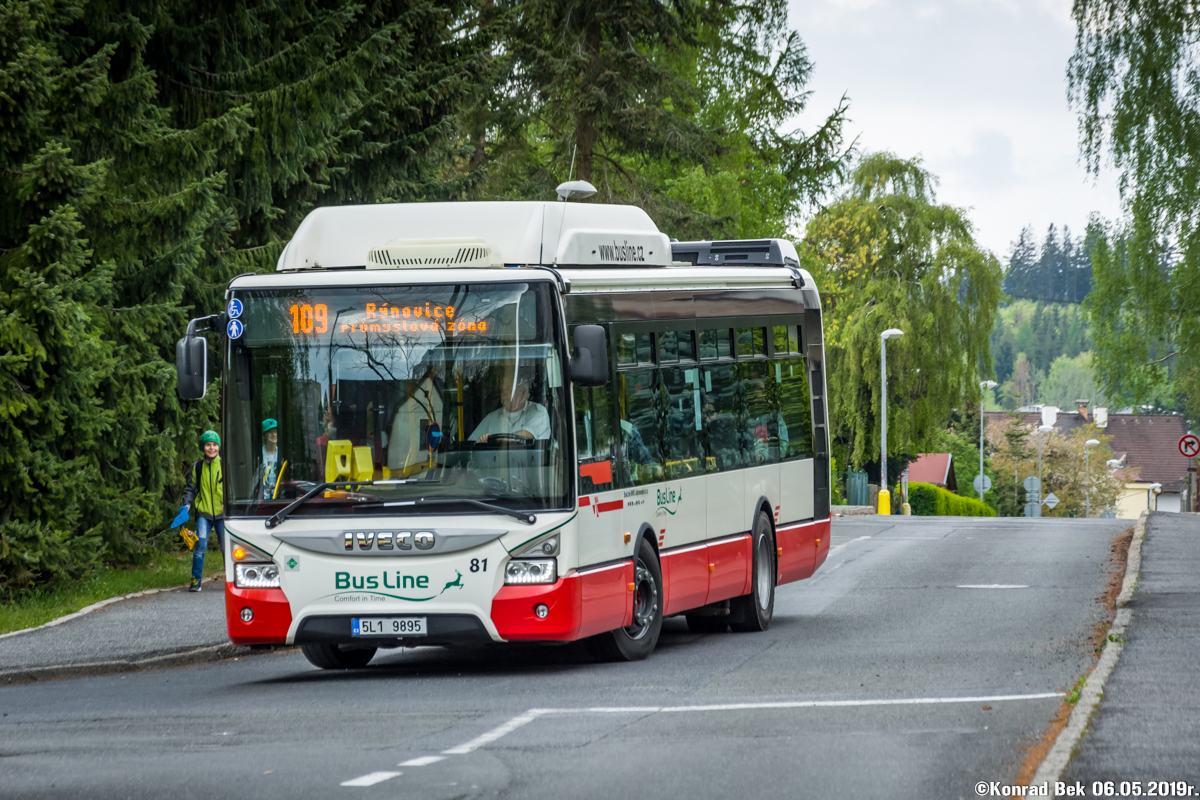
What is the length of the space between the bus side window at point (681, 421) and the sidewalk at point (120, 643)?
160 inches

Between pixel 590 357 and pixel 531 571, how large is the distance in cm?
150

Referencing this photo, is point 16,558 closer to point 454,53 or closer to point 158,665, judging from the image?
point 158,665

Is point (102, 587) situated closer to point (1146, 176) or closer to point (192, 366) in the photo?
point (192, 366)

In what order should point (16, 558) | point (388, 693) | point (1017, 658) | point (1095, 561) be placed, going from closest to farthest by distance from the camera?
point (388, 693), point (1017, 658), point (16, 558), point (1095, 561)

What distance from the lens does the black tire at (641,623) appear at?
12.8 meters

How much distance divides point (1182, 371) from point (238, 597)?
2311cm

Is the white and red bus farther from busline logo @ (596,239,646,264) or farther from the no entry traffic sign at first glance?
the no entry traffic sign

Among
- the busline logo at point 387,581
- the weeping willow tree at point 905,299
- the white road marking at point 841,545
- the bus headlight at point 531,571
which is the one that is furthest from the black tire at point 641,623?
the weeping willow tree at point 905,299

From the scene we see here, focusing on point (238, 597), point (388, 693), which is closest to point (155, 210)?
point (238, 597)

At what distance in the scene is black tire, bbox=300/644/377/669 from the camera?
514 inches

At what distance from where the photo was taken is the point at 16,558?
16.4 m

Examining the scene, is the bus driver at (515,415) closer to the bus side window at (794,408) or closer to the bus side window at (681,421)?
the bus side window at (681,421)

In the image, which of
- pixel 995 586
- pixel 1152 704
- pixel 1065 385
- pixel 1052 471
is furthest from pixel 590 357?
pixel 1065 385

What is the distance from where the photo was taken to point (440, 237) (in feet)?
41.2
